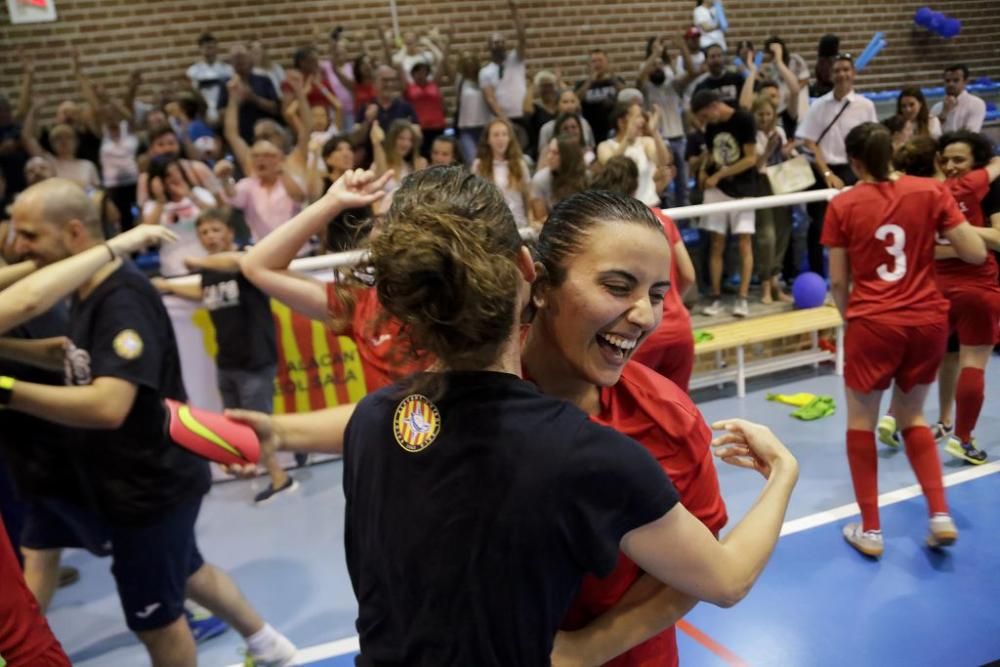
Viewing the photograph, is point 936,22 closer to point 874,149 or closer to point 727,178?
point 727,178

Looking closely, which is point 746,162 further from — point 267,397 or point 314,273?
point 267,397

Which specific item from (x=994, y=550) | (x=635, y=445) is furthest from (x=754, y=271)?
(x=635, y=445)

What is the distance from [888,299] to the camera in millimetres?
3277

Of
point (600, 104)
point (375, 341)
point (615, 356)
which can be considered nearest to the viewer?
point (615, 356)

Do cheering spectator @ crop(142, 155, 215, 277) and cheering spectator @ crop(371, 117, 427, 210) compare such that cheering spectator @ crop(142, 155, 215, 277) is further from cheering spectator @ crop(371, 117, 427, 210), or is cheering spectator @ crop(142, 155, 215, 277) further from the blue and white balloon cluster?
the blue and white balloon cluster

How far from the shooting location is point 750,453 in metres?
1.43

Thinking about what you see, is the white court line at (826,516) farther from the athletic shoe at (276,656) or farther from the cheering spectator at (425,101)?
the cheering spectator at (425,101)

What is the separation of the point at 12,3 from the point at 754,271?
7338 millimetres

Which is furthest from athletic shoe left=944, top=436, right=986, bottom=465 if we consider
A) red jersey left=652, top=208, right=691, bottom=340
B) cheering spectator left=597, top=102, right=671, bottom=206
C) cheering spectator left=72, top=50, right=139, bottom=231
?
cheering spectator left=72, top=50, right=139, bottom=231

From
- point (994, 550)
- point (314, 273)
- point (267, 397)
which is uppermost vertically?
point (314, 273)

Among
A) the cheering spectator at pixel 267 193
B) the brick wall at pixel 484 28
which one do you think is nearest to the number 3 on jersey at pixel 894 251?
the cheering spectator at pixel 267 193

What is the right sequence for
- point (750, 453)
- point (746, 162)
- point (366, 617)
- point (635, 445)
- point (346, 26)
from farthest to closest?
point (346, 26) < point (746, 162) < point (750, 453) < point (366, 617) < point (635, 445)

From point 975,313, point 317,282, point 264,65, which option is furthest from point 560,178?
point 264,65

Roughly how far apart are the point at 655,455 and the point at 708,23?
33.4 feet
